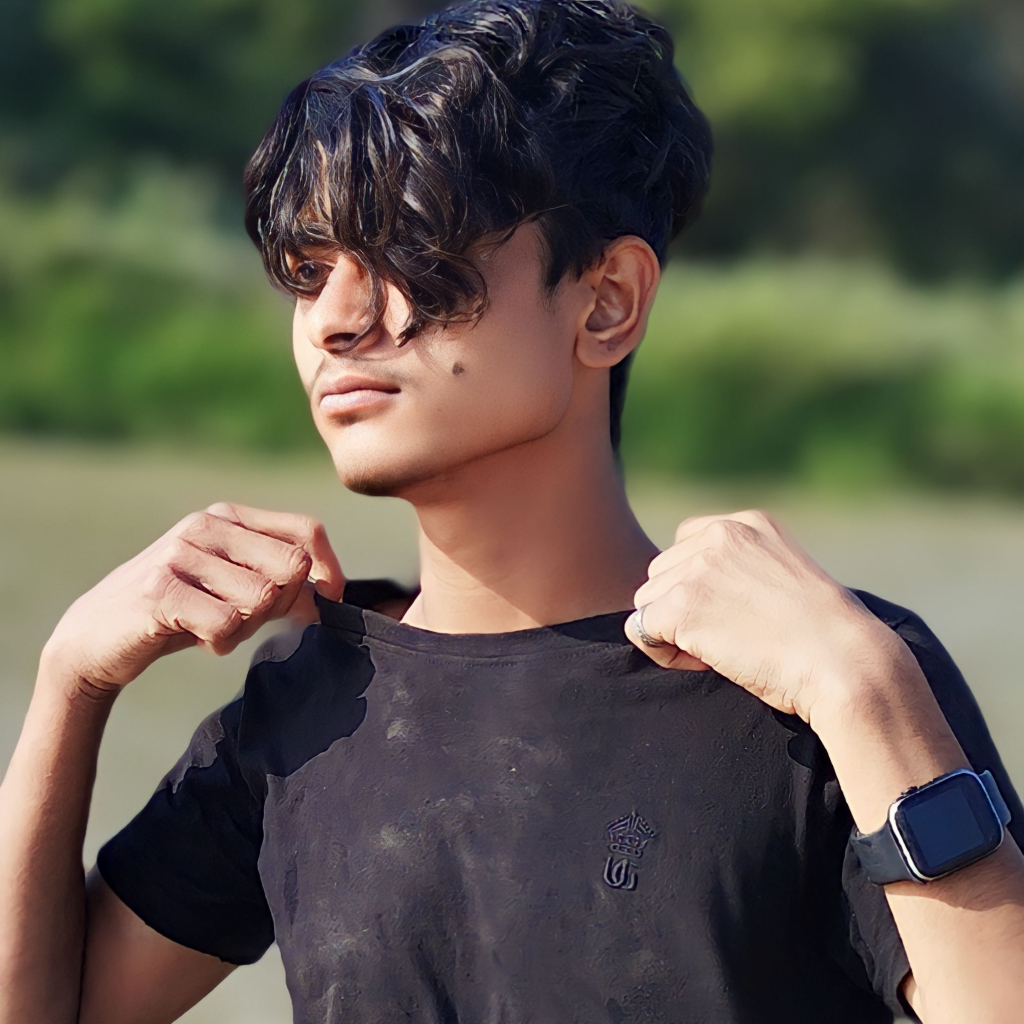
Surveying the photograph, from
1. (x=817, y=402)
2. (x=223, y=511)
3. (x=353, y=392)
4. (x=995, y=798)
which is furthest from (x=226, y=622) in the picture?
(x=817, y=402)

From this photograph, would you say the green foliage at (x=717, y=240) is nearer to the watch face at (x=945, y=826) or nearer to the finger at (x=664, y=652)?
the finger at (x=664, y=652)

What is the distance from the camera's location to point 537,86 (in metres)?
1.37

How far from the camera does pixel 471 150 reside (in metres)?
1.29

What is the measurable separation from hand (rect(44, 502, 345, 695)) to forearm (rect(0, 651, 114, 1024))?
0.04 meters

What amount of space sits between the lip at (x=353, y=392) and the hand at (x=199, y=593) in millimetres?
160

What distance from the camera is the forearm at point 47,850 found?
4.57 ft

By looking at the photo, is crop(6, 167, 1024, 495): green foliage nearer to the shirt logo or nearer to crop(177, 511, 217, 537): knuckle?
Result: crop(177, 511, 217, 537): knuckle

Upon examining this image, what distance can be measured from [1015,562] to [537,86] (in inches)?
258

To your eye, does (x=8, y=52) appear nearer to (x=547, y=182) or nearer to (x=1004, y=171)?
(x=1004, y=171)

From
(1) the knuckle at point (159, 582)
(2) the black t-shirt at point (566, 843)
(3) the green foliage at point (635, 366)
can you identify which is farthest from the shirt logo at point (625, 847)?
(3) the green foliage at point (635, 366)

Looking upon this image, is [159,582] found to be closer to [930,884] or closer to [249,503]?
[930,884]

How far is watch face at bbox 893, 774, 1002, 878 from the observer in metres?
1.10

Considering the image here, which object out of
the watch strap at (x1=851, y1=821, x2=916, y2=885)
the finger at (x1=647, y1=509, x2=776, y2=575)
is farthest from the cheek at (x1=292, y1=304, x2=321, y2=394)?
the watch strap at (x1=851, y1=821, x2=916, y2=885)

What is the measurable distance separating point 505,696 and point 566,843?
146mm
